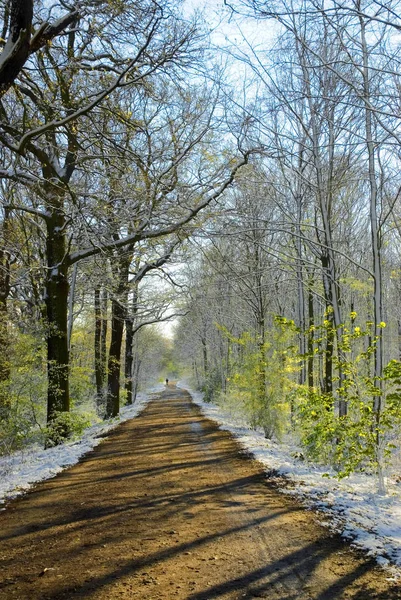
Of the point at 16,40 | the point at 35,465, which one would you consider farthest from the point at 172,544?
the point at 16,40

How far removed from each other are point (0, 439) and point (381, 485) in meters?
7.21

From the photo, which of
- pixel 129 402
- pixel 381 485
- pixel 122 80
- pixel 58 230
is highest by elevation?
pixel 122 80

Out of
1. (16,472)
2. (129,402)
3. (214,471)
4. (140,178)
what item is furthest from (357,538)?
(129,402)

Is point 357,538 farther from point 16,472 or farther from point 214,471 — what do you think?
point 16,472

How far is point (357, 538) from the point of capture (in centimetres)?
401

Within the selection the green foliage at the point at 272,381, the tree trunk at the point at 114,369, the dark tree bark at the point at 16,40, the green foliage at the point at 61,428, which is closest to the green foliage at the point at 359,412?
the green foliage at the point at 272,381

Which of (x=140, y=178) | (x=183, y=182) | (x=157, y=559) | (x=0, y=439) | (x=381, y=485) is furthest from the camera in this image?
(x=183, y=182)

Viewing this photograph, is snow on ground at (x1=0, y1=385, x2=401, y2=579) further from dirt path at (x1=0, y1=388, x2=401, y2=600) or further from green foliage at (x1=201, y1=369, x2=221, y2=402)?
green foliage at (x1=201, y1=369, x2=221, y2=402)

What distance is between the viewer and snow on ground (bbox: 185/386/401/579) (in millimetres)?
3850

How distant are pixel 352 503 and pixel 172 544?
2.40 meters

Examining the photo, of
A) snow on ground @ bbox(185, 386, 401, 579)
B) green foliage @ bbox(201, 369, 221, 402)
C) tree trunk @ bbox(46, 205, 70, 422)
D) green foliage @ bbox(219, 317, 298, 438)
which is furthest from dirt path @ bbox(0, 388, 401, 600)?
green foliage @ bbox(201, 369, 221, 402)

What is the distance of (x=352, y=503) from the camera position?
5.18 m

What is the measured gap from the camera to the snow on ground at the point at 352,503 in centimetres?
385

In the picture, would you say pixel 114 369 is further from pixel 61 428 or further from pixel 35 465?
pixel 35 465
